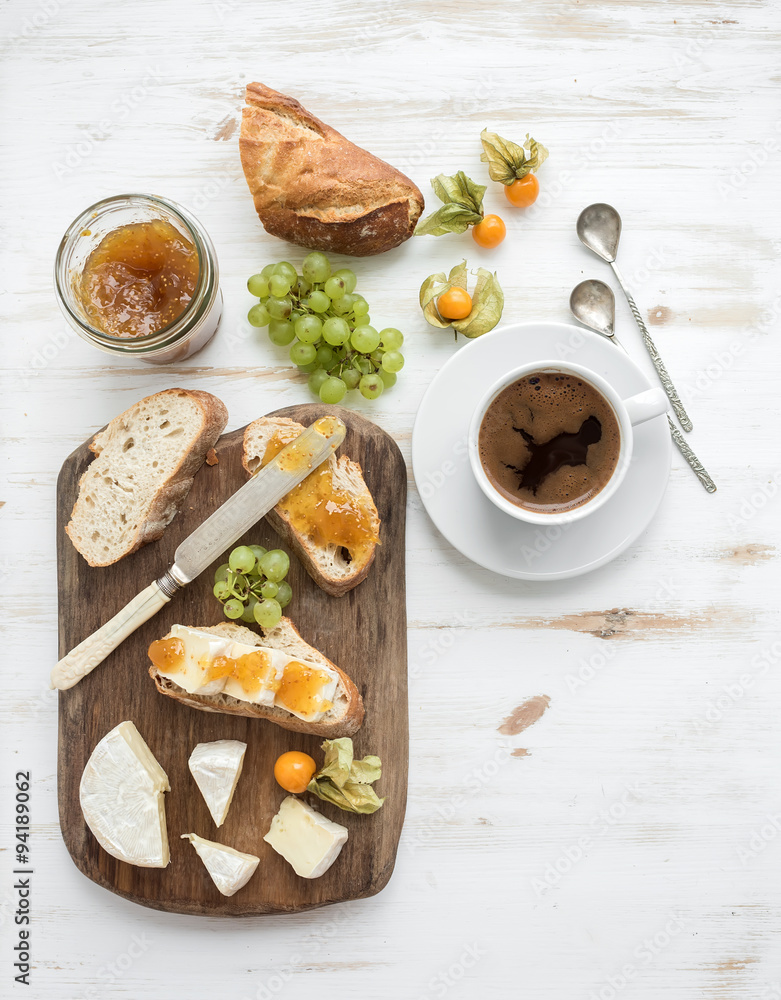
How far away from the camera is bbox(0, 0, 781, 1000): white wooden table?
1917 mm

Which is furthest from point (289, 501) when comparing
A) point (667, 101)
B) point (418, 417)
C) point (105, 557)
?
point (667, 101)

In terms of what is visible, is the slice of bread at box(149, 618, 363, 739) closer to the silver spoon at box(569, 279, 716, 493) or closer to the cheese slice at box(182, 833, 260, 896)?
the cheese slice at box(182, 833, 260, 896)

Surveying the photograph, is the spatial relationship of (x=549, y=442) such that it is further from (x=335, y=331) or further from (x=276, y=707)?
(x=276, y=707)

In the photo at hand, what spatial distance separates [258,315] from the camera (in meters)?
1.82

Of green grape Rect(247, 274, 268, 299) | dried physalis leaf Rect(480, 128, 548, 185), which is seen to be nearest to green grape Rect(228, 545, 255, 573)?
green grape Rect(247, 274, 268, 299)

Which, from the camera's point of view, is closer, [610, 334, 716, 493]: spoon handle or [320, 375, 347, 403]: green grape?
[320, 375, 347, 403]: green grape

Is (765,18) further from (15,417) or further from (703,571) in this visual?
(15,417)

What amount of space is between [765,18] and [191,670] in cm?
231

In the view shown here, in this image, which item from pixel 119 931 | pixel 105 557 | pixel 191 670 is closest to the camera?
pixel 191 670

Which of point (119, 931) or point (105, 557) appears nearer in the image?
point (105, 557)

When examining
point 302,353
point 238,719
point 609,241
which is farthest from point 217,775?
point 609,241

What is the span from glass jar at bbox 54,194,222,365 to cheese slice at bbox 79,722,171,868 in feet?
3.16

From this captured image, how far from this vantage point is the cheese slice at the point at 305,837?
1.72 m

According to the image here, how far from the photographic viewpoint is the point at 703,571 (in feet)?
6.41
